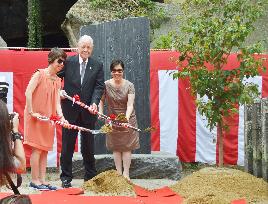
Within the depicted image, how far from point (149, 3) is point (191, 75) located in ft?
19.6

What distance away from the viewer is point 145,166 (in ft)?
25.6

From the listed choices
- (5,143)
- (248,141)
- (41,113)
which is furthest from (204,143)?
(5,143)

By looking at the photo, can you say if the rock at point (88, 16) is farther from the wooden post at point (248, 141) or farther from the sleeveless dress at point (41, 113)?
the sleeveless dress at point (41, 113)

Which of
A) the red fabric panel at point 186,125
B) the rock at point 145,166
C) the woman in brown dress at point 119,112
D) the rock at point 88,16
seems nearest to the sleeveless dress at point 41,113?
the woman in brown dress at point 119,112

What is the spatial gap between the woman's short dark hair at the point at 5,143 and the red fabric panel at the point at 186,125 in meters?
6.66

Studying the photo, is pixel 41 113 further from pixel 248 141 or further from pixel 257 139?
pixel 248 141

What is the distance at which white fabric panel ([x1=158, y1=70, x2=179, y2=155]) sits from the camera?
939cm

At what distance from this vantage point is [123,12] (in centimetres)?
1348

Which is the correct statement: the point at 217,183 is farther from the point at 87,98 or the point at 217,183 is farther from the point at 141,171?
the point at 87,98

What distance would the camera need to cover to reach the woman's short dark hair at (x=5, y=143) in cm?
282

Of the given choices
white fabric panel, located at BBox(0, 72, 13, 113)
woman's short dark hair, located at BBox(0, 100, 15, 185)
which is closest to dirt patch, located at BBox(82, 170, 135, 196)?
white fabric panel, located at BBox(0, 72, 13, 113)

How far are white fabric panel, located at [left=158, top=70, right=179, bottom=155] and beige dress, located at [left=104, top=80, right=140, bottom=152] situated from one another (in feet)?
6.62

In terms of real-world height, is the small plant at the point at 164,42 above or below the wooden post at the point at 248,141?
above

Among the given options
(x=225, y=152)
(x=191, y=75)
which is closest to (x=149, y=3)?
(x=225, y=152)
